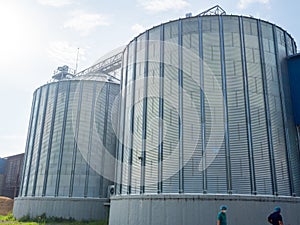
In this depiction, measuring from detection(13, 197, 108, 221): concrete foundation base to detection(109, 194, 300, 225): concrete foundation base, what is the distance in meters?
10.3

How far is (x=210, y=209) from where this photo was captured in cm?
1502

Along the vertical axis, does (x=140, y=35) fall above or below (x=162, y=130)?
above

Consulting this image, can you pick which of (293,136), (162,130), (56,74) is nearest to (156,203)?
(162,130)

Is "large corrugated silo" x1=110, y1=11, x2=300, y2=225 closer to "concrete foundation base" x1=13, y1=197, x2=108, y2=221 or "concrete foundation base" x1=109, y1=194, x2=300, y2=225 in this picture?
"concrete foundation base" x1=109, y1=194, x2=300, y2=225

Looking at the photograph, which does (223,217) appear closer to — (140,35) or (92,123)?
(140,35)

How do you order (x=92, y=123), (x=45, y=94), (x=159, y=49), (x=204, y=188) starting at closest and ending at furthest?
1. (x=204, y=188)
2. (x=159, y=49)
3. (x=92, y=123)
4. (x=45, y=94)

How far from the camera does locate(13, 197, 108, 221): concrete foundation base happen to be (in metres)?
25.5

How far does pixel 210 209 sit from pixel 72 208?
49.3 feet

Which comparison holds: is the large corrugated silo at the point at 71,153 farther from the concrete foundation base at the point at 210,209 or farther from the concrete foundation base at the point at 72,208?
the concrete foundation base at the point at 210,209

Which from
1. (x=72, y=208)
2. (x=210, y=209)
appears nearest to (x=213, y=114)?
(x=210, y=209)

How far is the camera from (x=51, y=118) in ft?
97.2

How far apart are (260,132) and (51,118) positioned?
2092 centimetres

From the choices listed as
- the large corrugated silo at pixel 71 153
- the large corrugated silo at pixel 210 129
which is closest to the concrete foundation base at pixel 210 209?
the large corrugated silo at pixel 210 129

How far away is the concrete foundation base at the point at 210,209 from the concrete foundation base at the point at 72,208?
33.7 ft
